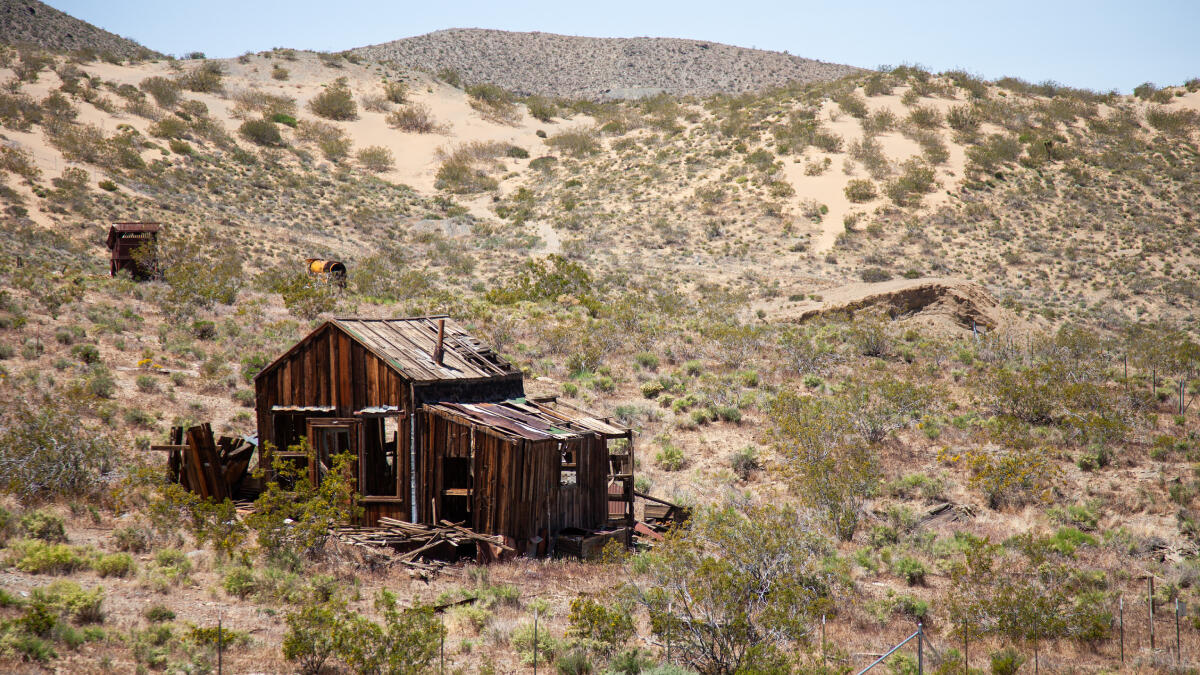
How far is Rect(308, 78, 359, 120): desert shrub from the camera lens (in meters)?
60.8

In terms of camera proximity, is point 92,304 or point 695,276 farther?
point 695,276

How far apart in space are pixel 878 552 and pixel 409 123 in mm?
54463

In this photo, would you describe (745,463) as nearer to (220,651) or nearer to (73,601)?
(220,651)

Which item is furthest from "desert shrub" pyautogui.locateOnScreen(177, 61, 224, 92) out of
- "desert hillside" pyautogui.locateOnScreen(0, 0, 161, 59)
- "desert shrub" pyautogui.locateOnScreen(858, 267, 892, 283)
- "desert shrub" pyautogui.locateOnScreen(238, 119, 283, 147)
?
"desert shrub" pyautogui.locateOnScreen(858, 267, 892, 283)

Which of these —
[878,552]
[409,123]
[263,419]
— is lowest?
[878,552]

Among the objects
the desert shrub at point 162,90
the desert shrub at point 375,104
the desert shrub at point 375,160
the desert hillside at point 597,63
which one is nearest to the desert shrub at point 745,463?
the desert shrub at point 375,160

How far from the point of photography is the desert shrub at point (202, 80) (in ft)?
193

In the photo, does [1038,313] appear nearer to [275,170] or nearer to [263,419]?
[263,419]

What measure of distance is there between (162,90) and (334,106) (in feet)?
36.6

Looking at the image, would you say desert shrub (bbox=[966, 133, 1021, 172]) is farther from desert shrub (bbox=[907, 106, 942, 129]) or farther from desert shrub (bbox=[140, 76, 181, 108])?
desert shrub (bbox=[140, 76, 181, 108])

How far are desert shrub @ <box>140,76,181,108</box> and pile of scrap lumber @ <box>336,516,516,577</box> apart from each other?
160 feet

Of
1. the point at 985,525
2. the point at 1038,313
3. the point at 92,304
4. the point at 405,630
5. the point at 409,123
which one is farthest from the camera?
the point at 409,123

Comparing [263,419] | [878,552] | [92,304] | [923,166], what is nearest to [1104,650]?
[878,552]

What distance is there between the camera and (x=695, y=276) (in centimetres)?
4044
